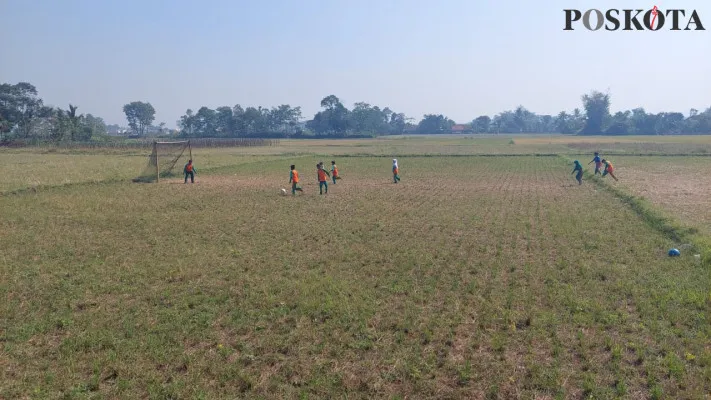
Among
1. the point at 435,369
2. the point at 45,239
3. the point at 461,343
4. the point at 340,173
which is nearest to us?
the point at 435,369

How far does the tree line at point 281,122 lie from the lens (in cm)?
9631

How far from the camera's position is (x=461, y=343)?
24.0 ft

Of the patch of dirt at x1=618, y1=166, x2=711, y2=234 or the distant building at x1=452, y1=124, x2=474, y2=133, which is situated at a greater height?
the distant building at x1=452, y1=124, x2=474, y2=133

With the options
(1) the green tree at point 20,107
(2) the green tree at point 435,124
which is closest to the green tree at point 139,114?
(1) the green tree at point 20,107

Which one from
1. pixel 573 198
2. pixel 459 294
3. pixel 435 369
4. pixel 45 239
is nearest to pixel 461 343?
pixel 435 369

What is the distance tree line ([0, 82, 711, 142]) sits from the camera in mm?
96312

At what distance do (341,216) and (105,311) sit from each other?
9.86m

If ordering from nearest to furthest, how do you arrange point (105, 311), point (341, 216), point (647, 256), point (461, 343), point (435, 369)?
1. point (435, 369)
2. point (461, 343)
3. point (105, 311)
4. point (647, 256)
5. point (341, 216)

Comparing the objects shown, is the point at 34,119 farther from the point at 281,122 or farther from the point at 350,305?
the point at 350,305

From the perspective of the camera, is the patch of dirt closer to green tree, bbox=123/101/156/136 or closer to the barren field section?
the barren field section

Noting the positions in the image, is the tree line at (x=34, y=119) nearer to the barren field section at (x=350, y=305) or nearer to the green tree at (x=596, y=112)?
the barren field section at (x=350, y=305)

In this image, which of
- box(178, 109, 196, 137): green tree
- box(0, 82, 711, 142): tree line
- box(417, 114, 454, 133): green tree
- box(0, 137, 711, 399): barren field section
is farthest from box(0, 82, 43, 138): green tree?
box(417, 114, 454, 133): green tree

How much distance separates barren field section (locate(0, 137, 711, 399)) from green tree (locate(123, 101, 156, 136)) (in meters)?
167

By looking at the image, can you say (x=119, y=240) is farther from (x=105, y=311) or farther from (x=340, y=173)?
(x=340, y=173)
